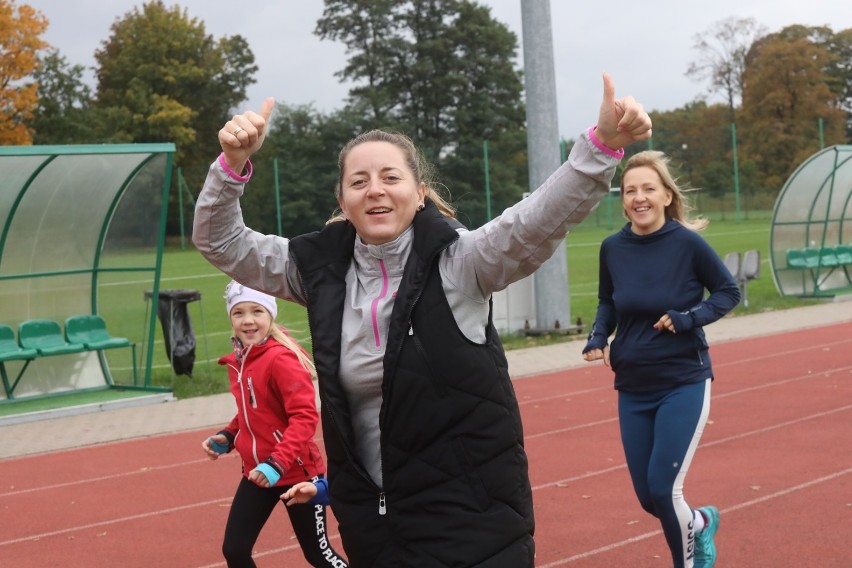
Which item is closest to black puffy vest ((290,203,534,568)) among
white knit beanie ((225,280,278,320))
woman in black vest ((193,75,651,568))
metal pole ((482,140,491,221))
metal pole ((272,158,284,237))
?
woman in black vest ((193,75,651,568))

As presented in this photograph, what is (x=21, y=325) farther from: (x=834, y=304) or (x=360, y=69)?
(x=360, y=69)

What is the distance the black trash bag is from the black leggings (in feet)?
28.6

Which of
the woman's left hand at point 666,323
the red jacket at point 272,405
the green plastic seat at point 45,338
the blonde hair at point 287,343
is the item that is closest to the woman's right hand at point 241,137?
the red jacket at point 272,405

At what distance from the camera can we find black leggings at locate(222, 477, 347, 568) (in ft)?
16.0

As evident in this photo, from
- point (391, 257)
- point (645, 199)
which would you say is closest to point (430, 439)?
point (391, 257)

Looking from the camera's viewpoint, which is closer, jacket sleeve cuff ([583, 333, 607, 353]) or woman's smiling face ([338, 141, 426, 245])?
woman's smiling face ([338, 141, 426, 245])

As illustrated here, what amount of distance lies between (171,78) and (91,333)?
5355 centimetres

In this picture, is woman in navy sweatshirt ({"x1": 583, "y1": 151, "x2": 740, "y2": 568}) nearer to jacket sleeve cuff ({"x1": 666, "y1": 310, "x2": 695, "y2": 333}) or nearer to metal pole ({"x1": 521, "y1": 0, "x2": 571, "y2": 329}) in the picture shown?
jacket sleeve cuff ({"x1": 666, "y1": 310, "x2": 695, "y2": 333})

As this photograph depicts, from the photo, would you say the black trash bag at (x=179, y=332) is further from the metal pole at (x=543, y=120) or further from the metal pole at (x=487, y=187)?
the metal pole at (x=487, y=187)

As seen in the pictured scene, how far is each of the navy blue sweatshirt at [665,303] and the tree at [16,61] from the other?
158 ft

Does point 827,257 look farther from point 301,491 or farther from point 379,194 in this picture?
point 379,194

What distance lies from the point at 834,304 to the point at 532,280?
6208mm

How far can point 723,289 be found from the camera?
18.2ft

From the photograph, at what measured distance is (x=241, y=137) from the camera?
286cm
